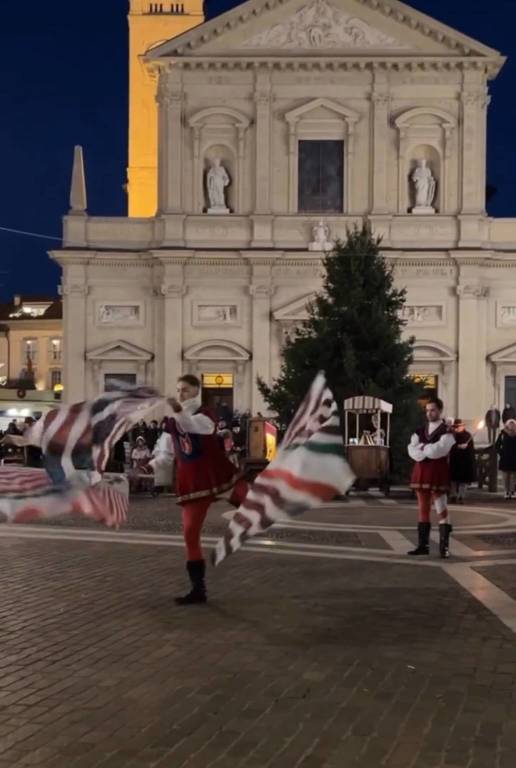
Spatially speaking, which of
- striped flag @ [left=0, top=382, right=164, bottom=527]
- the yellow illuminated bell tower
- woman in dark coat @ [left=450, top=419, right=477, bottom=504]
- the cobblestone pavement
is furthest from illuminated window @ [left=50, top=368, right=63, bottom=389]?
striped flag @ [left=0, top=382, right=164, bottom=527]

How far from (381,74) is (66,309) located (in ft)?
52.8

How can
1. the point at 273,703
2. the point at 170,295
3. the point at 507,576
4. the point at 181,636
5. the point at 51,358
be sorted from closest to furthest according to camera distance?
the point at 273,703, the point at 181,636, the point at 507,576, the point at 170,295, the point at 51,358

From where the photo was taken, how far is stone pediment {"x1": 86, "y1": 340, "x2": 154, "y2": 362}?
140ft

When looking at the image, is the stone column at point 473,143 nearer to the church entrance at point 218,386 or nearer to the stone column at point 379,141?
the stone column at point 379,141

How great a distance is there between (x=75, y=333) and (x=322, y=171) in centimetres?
1220

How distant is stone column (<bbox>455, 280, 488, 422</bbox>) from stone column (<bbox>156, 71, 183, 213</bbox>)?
482 inches

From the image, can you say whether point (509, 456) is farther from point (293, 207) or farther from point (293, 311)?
point (293, 207)

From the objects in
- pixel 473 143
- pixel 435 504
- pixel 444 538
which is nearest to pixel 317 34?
pixel 473 143

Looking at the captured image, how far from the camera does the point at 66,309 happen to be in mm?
42969

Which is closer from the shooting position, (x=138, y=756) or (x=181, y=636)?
(x=138, y=756)

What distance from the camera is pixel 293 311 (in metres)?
41.8

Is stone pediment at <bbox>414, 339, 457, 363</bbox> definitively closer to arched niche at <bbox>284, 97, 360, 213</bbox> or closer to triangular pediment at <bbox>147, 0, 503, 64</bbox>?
arched niche at <bbox>284, 97, 360, 213</bbox>

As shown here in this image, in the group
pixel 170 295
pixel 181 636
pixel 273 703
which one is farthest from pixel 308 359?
pixel 273 703

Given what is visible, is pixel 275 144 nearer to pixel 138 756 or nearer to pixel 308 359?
pixel 308 359
